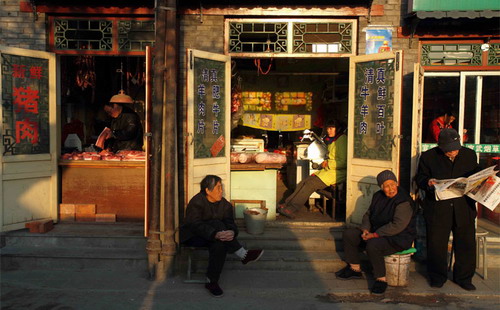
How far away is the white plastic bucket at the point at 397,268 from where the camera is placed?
540 centimetres

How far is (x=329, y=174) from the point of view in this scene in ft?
25.0

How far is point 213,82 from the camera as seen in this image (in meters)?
6.68

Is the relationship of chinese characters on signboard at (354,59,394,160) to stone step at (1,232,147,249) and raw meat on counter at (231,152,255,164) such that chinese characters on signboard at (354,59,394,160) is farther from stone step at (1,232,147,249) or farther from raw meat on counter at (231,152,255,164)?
stone step at (1,232,147,249)

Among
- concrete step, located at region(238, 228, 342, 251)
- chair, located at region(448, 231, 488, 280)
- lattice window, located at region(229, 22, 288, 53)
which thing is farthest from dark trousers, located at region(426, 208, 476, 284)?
lattice window, located at region(229, 22, 288, 53)

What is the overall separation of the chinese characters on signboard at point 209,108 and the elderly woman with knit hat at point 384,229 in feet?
7.72

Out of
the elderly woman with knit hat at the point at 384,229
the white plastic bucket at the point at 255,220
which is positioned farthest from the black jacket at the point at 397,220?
the white plastic bucket at the point at 255,220

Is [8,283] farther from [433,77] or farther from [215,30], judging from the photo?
[433,77]

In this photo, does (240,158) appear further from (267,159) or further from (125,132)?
(125,132)

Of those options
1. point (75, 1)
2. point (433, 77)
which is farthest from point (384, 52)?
point (75, 1)

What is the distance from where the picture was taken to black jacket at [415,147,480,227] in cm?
547

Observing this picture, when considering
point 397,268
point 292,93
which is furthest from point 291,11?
point 397,268

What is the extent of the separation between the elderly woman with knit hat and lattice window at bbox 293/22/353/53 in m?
2.38

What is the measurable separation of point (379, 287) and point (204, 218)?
2.21 metres

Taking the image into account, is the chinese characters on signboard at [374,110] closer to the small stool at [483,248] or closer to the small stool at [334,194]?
the small stool at [334,194]
